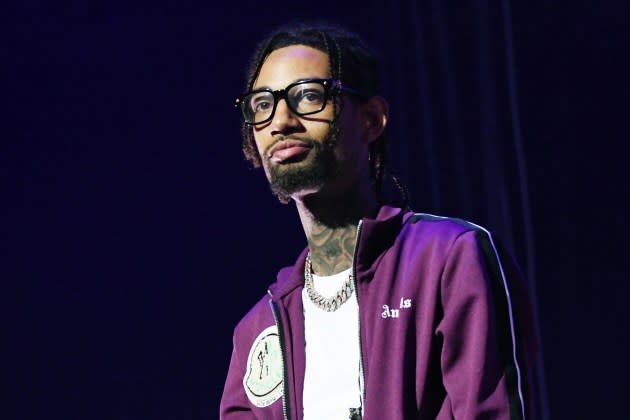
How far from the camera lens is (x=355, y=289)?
168 centimetres

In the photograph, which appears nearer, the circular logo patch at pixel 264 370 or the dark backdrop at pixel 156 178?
the circular logo patch at pixel 264 370

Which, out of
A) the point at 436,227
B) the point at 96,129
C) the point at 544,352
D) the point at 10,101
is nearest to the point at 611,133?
the point at 544,352

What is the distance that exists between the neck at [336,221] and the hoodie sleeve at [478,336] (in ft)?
0.95

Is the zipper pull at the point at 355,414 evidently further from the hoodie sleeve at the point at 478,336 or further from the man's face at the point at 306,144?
the man's face at the point at 306,144

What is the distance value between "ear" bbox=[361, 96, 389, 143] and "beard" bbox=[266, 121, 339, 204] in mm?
129

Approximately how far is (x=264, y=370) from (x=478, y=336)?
606 mm

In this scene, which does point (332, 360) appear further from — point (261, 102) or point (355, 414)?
point (261, 102)

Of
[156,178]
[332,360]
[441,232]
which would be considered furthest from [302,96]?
[156,178]

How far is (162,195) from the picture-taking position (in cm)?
355

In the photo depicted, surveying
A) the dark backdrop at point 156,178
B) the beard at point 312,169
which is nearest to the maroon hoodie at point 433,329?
the beard at point 312,169

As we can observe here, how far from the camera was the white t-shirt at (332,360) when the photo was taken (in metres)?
1.64

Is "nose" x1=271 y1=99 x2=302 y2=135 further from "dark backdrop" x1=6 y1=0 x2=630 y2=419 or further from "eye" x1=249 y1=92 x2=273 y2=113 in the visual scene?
"dark backdrop" x1=6 y1=0 x2=630 y2=419

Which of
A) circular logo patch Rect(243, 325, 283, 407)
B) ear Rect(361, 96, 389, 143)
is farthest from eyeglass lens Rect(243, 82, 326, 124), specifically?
circular logo patch Rect(243, 325, 283, 407)

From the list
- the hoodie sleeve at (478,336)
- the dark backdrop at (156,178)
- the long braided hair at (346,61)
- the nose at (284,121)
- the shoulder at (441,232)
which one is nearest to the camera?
the hoodie sleeve at (478,336)
